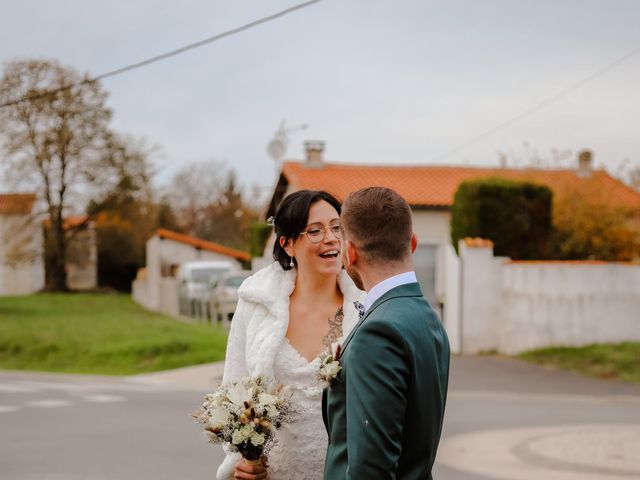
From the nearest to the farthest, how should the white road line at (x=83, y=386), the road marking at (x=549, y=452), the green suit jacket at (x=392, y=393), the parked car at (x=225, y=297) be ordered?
1. the green suit jacket at (x=392, y=393)
2. the road marking at (x=549, y=452)
3. the white road line at (x=83, y=386)
4. the parked car at (x=225, y=297)

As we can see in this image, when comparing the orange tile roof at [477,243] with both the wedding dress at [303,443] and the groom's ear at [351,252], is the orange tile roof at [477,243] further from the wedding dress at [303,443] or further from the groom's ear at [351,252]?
the groom's ear at [351,252]

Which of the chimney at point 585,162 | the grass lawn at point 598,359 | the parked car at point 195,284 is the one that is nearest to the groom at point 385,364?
the grass lawn at point 598,359

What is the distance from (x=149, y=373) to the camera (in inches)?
→ 757

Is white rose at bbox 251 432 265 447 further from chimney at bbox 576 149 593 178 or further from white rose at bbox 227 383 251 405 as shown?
chimney at bbox 576 149 593 178

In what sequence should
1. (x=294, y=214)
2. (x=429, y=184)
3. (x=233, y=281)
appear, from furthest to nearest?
(x=429, y=184) → (x=233, y=281) → (x=294, y=214)

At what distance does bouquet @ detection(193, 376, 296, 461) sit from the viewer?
3.35 metres

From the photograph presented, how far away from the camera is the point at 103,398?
14648mm

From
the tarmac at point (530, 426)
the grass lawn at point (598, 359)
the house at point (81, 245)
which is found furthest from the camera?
the house at point (81, 245)

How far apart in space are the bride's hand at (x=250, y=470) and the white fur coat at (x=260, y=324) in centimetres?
20

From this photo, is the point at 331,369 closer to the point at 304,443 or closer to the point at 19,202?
the point at 304,443

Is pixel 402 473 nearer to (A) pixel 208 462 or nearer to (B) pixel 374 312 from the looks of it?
(B) pixel 374 312

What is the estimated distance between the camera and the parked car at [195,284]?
35.0m

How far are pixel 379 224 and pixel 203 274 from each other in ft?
119

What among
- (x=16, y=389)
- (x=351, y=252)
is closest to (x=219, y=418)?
(x=351, y=252)
